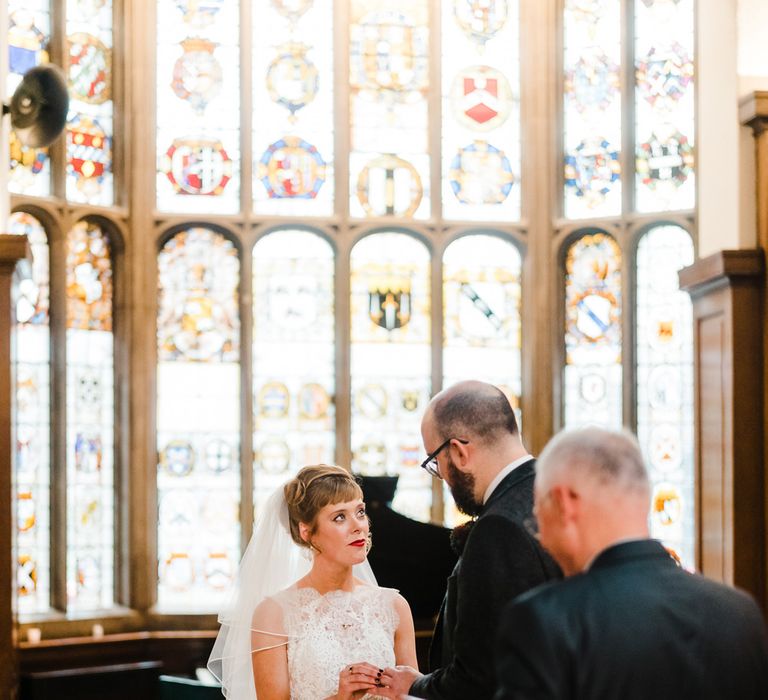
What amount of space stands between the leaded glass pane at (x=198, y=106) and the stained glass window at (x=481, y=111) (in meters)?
1.37

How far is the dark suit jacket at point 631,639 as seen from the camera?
189cm

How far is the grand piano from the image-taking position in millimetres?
6520

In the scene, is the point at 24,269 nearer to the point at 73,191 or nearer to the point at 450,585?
the point at 73,191

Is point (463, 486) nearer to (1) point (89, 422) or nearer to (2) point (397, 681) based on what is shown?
(2) point (397, 681)

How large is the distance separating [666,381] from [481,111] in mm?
2112

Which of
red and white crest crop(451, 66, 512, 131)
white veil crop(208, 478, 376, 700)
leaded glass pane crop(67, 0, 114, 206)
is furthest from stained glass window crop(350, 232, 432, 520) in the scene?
white veil crop(208, 478, 376, 700)

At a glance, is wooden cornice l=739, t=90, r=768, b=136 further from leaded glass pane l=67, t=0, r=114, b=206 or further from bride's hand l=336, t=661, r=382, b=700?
leaded glass pane l=67, t=0, r=114, b=206

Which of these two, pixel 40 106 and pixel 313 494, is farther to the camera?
pixel 40 106

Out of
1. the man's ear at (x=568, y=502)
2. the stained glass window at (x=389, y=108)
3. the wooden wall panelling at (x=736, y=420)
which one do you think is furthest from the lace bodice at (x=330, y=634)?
the stained glass window at (x=389, y=108)

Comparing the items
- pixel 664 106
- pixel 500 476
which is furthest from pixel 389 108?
pixel 500 476

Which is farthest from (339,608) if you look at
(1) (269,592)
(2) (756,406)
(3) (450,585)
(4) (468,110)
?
(4) (468,110)

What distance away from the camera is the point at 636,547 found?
200 cm

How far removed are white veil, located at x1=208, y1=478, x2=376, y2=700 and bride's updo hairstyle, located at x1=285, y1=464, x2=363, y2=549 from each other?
3.4 inches

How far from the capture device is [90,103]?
7.78 metres
